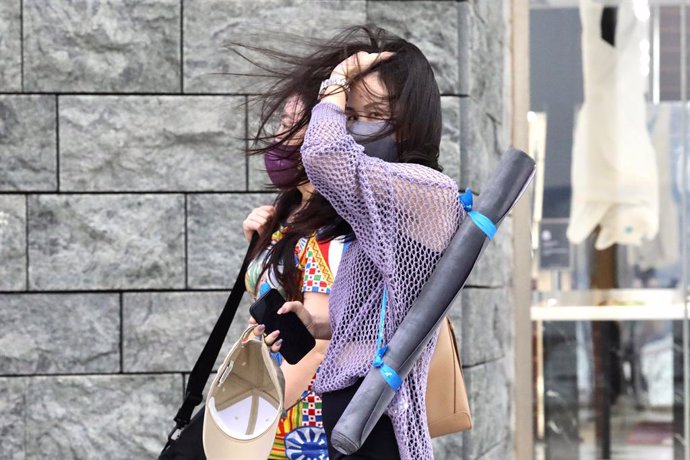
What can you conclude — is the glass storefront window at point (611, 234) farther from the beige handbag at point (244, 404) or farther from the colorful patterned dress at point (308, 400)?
the beige handbag at point (244, 404)

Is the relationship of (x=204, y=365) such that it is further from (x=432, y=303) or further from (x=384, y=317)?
(x=432, y=303)

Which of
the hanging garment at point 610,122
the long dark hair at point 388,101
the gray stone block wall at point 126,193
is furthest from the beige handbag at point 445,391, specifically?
the hanging garment at point 610,122

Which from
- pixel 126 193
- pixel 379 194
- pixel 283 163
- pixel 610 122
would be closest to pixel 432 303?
pixel 379 194

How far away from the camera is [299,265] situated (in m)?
2.62

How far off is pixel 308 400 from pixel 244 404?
17 cm

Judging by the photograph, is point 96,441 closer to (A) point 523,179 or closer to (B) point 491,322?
(B) point 491,322

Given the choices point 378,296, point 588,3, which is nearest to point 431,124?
point 378,296

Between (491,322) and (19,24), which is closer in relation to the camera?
(19,24)

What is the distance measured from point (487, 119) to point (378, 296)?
2996 millimetres

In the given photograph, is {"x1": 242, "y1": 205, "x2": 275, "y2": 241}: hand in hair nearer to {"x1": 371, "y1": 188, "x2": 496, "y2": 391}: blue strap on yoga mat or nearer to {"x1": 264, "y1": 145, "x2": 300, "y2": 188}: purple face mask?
{"x1": 264, "y1": 145, "x2": 300, "y2": 188}: purple face mask

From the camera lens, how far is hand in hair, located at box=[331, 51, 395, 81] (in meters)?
2.58

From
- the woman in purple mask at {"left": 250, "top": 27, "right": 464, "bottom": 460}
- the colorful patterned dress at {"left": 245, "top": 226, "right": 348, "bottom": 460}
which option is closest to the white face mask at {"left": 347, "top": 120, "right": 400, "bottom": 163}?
the woman in purple mask at {"left": 250, "top": 27, "right": 464, "bottom": 460}

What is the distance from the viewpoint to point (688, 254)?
6547 millimetres

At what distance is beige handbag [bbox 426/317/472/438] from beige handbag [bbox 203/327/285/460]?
33cm
